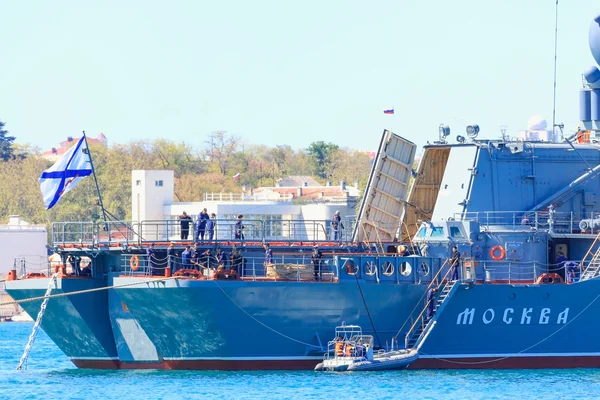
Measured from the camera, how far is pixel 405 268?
52000 millimetres

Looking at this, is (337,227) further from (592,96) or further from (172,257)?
(592,96)

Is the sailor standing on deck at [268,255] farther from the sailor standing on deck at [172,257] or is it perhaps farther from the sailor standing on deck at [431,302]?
the sailor standing on deck at [431,302]

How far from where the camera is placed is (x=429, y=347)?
5175 centimetres

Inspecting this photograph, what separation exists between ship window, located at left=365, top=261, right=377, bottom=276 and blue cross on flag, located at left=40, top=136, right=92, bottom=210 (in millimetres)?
Answer: 9496

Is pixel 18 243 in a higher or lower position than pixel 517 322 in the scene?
higher

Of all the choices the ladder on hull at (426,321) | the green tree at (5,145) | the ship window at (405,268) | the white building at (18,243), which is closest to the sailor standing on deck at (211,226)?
the ship window at (405,268)

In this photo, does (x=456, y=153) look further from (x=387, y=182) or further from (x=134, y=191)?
(x=134, y=191)

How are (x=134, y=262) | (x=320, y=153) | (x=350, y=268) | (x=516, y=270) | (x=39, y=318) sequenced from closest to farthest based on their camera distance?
(x=350, y=268), (x=134, y=262), (x=516, y=270), (x=39, y=318), (x=320, y=153)

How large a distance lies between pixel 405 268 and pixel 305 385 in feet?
19.0

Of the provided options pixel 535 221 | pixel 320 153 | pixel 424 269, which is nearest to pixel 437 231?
pixel 424 269

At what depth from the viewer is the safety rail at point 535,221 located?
53.5m

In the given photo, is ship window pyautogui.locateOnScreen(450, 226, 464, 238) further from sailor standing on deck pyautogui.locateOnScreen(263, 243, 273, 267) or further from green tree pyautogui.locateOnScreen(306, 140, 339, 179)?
green tree pyautogui.locateOnScreen(306, 140, 339, 179)

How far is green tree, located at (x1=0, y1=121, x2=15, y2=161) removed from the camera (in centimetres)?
13062

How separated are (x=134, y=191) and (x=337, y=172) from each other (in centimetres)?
3878
